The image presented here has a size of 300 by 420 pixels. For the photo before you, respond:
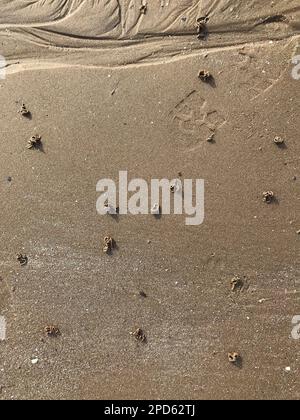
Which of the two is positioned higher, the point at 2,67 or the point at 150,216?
the point at 2,67

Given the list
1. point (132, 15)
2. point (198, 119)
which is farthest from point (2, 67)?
point (198, 119)

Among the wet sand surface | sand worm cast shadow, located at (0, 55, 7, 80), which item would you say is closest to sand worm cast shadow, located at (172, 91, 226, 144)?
the wet sand surface

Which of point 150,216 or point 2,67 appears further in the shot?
point 2,67

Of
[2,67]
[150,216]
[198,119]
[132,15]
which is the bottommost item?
[150,216]

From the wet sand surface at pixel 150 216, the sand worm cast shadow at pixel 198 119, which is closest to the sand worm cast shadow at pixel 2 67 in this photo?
the wet sand surface at pixel 150 216

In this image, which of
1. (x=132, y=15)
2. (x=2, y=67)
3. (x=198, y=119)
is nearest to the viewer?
(x=198, y=119)

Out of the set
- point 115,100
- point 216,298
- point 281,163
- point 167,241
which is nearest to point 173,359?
point 216,298

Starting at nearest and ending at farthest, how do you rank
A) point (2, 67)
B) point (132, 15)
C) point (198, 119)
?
1. point (198, 119)
2. point (132, 15)
3. point (2, 67)

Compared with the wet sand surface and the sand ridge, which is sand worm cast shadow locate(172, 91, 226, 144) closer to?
the wet sand surface

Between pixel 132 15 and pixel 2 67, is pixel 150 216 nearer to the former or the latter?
pixel 132 15
